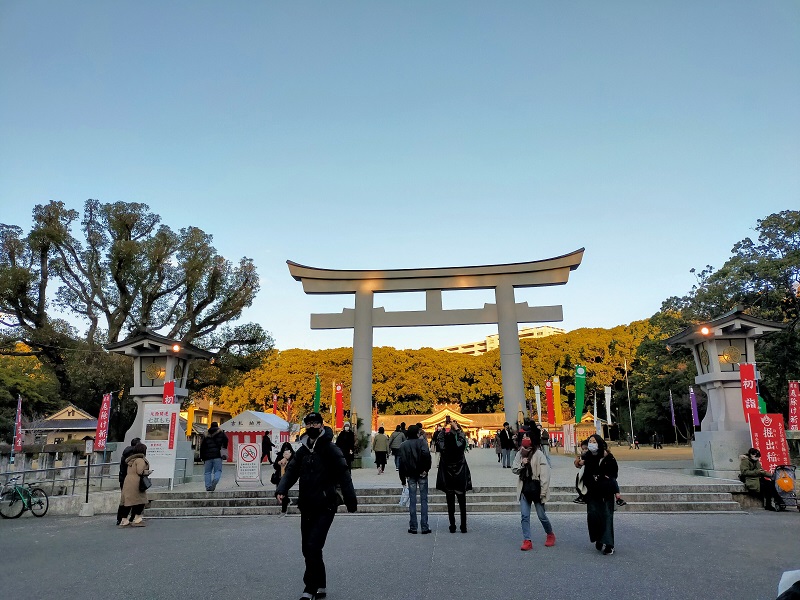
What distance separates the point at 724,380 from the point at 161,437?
1398cm

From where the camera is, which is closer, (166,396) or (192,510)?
(192,510)

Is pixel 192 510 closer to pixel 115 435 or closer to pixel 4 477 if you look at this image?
pixel 4 477

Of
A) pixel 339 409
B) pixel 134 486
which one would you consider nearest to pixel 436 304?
pixel 339 409

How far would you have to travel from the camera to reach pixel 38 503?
424 inches

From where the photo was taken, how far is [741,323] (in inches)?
524

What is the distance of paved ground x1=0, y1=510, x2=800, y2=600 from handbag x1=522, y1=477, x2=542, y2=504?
1.99 feet

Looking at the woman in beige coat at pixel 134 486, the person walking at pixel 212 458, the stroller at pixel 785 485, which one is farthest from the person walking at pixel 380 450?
the stroller at pixel 785 485

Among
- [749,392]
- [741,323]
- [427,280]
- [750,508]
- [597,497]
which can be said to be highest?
[427,280]

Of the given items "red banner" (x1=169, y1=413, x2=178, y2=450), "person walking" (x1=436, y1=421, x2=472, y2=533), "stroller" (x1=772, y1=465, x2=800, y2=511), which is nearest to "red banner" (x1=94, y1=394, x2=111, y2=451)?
"red banner" (x1=169, y1=413, x2=178, y2=450)

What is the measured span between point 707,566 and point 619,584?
4.34ft

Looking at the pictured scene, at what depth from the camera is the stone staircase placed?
31.9 ft

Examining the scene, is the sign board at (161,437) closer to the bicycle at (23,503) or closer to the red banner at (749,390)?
the bicycle at (23,503)

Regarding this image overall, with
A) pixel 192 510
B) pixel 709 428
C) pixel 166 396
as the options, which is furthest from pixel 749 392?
pixel 166 396

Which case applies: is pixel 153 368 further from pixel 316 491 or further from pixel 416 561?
pixel 316 491
